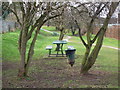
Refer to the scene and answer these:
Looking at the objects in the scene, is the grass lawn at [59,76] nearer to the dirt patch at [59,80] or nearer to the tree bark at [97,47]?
the dirt patch at [59,80]

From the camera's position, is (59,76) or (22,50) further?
(59,76)

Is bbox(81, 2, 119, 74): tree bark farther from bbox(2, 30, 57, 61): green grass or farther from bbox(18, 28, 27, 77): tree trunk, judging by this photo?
bbox(2, 30, 57, 61): green grass

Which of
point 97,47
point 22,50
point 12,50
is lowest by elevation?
point 12,50

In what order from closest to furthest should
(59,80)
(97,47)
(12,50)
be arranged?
(59,80) < (97,47) < (12,50)

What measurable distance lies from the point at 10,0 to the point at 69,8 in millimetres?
2035

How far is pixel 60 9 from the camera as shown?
7.70 m

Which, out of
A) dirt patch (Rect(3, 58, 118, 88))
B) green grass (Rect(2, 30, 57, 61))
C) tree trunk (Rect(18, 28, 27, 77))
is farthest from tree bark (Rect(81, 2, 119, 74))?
green grass (Rect(2, 30, 57, 61))

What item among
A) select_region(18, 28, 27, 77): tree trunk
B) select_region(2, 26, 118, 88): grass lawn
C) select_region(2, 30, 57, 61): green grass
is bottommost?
select_region(2, 30, 57, 61): green grass

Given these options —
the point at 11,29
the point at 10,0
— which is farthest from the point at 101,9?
the point at 11,29

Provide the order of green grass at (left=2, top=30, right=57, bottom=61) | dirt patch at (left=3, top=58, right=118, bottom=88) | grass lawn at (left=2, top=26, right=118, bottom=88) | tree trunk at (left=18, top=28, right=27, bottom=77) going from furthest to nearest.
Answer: green grass at (left=2, top=30, right=57, bottom=61), tree trunk at (left=18, top=28, right=27, bottom=77), grass lawn at (left=2, top=26, right=118, bottom=88), dirt patch at (left=3, top=58, right=118, bottom=88)

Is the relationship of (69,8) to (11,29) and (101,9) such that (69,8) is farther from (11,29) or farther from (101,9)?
(11,29)

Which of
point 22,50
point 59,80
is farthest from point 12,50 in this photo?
point 59,80

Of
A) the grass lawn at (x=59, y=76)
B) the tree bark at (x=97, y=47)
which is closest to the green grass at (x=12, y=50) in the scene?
the grass lawn at (x=59, y=76)

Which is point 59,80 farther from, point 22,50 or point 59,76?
point 22,50
